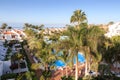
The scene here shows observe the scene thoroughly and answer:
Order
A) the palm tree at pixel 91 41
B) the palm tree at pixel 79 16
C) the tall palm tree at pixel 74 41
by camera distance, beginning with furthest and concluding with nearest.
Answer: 1. the palm tree at pixel 79 16
2. the palm tree at pixel 91 41
3. the tall palm tree at pixel 74 41

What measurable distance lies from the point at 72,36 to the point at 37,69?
33.2 ft

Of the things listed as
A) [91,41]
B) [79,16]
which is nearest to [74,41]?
[91,41]

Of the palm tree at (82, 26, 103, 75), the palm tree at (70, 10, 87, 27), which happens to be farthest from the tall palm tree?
the palm tree at (70, 10, 87, 27)

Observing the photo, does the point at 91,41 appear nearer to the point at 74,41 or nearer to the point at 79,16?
the point at 74,41

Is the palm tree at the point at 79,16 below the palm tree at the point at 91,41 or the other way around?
the other way around

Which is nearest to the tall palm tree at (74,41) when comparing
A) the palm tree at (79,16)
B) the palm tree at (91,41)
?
the palm tree at (91,41)

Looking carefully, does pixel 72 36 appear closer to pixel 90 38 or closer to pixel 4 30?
pixel 90 38

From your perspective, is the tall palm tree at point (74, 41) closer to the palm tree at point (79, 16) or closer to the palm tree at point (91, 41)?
the palm tree at point (91, 41)

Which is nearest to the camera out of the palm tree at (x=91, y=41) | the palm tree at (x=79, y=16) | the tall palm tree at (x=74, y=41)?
the tall palm tree at (x=74, y=41)

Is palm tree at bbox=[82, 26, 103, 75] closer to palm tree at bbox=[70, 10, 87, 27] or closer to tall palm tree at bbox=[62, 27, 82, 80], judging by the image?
tall palm tree at bbox=[62, 27, 82, 80]

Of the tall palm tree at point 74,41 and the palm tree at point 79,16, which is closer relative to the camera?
the tall palm tree at point 74,41

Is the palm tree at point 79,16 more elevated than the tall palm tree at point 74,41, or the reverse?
the palm tree at point 79,16

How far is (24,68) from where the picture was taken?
25.0 m

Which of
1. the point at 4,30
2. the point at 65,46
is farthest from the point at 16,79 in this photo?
the point at 4,30
